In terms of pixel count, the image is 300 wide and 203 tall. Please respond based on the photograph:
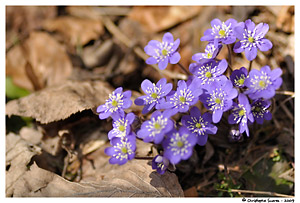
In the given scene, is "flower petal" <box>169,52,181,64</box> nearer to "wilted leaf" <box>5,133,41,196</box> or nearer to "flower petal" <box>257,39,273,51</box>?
"flower petal" <box>257,39,273,51</box>

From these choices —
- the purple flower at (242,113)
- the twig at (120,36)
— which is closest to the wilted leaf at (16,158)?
the twig at (120,36)

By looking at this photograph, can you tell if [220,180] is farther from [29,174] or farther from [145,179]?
[29,174]

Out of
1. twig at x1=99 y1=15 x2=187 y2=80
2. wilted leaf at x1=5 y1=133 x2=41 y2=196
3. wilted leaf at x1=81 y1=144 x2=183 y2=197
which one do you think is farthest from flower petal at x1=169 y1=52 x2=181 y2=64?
wilted leaf at x1=5 y1=133 x2=41 y2=196

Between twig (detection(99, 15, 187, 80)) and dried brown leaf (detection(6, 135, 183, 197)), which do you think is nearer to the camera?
dried brown leaf (detection(6, 135, 183, 197))

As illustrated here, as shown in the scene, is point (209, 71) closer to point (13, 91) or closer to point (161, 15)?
point (161, 15)

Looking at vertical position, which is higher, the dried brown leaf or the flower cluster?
the flower cluster

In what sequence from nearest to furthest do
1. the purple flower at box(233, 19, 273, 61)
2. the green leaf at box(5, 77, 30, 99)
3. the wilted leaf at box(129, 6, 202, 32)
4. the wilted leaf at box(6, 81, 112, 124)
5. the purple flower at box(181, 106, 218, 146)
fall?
1. the purple flower at box(181, 106, 218, 146)
2. the purple flower at box(233, 19, 273, 61)
3. the wilted leaf at box(6, 81, 112, 124)
4. the green leaf at box(5, 77, 30, 99)
5. the wilted leaf at box(129, 6, 202, 32)

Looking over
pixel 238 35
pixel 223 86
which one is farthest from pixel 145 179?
pixel 238 35
